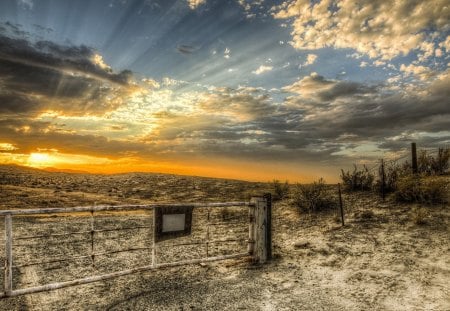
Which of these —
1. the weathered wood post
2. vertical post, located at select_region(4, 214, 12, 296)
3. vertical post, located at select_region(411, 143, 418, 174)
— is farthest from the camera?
vertical post, located at select_region(411, 143, 418, 174)

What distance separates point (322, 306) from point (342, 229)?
507 centimetres

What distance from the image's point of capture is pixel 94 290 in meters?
6.41

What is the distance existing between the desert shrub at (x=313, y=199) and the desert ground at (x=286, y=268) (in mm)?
535

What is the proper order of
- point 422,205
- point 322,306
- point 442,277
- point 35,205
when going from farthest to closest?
1. point 35,205
2. point 422,205
3. point 442,277
4. point 322,306

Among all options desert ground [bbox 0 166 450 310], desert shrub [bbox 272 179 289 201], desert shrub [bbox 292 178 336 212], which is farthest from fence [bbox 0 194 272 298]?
desert shrub [bbox 272 179 289 201]

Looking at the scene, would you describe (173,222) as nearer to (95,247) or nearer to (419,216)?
(95,247)

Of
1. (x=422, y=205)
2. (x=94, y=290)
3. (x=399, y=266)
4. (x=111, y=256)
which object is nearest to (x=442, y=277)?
(x=399, y=266)

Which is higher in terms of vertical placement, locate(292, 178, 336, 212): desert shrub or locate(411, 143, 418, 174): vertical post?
locate(411, 143, 418, 174): vertical post

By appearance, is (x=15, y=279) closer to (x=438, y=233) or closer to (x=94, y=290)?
(x=94, y=290)

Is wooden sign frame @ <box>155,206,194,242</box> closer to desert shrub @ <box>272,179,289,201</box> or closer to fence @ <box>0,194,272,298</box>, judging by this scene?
fence @ <box>0,194,272,298</box>

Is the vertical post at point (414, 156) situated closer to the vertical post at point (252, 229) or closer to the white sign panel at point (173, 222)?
the vertical post at point (252, 229)

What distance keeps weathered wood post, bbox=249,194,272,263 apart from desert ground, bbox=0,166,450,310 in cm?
27

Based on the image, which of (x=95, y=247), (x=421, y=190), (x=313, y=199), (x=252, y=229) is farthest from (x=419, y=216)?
(x=95, y=247)

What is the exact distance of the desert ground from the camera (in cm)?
593
